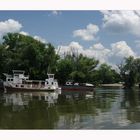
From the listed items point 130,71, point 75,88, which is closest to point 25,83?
point 75,88

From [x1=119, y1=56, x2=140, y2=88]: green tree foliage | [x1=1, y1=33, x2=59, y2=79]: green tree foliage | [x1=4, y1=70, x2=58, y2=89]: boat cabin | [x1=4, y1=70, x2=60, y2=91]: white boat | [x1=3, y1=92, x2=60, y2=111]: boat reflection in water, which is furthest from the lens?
[x1=119, y1=56, x2=140, y2=88]: green tree foliage

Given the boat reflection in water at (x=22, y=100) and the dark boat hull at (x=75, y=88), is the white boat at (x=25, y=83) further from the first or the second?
the boat reflection in water at (x=22, y=100)

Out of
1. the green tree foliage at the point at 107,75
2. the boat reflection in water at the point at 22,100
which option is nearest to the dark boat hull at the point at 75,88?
the boat reflection in water at the point at 22,100

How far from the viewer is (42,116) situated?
1404 cm

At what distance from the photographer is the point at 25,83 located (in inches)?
1384

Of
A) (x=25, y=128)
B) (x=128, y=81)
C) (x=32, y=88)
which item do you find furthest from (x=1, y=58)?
(x=25, y=128)

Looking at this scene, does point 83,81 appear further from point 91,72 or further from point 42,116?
point 42,116

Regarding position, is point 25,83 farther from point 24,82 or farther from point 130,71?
point 130,71

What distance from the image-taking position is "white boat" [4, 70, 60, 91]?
1310 inches

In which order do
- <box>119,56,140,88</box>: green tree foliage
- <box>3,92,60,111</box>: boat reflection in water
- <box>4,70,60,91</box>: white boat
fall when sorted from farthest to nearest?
1. <box>119,56,140,88</box>: green tree foliage
2. <box>4,70,60,91</box>: white boat
3. <box>3,92,60,111</box>: boat reflection in water

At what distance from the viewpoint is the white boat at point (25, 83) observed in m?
33.3

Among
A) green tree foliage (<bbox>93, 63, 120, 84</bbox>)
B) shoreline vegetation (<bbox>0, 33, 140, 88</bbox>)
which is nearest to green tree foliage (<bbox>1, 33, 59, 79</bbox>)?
shoreline vegetation (<bbox>0, 33, 140, 88</bbox>)

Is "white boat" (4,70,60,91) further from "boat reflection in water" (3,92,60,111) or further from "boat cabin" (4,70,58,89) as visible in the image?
"boat reflection in water" (3,92,60,111)

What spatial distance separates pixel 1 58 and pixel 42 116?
2578 cm
